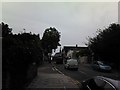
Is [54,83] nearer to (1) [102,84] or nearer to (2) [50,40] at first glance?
(1) [102,84]

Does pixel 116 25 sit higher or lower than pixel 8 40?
higher

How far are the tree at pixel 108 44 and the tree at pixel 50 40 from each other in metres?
46.3

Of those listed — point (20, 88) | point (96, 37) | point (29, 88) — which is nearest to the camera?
point (20, 88)

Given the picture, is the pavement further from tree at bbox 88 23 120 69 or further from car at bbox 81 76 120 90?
tree at bbox 88 23 120 69

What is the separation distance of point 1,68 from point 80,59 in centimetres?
8015

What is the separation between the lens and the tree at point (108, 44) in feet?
166

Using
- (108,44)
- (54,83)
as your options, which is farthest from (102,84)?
(108,44)

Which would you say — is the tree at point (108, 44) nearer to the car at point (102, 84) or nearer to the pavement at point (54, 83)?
the pavement at point (54, 83)

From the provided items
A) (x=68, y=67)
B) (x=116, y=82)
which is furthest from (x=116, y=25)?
(x=116, y=82)

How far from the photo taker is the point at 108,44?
51.2 m

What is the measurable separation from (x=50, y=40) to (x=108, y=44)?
188 feet

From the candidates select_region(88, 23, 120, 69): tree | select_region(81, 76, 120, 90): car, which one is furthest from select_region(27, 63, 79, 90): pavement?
select_region(88, 23, 120, 69): tree

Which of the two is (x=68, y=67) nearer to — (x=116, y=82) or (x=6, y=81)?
(x=6, y=81)

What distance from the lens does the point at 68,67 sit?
5003cm
